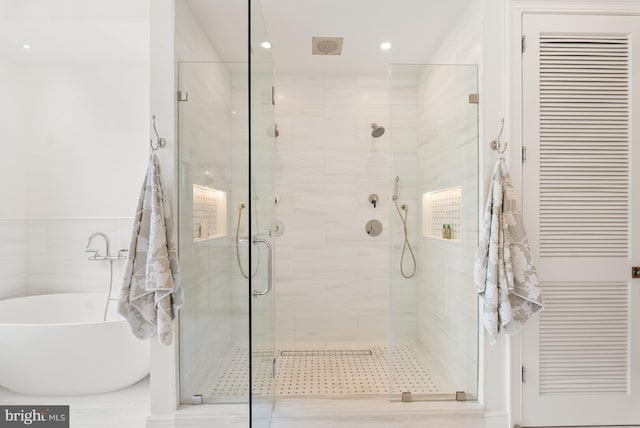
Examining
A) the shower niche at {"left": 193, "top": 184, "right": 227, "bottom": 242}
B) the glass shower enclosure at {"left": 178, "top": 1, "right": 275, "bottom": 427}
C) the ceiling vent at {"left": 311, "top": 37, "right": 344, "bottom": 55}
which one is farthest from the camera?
the ceiling vent at {"left": 311, "top": 37, "right": 344, "bottom": 55}

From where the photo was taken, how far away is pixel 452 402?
2.14 m

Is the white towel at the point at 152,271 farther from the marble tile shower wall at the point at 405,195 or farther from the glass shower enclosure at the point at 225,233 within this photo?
the marble tile shower wall at the point at 405,195

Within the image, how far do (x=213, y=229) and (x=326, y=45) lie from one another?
6.11 ft

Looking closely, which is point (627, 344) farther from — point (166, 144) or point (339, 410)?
point (166, 144)

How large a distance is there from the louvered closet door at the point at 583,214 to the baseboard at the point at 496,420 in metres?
0.13

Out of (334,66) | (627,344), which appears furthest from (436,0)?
(627,344)

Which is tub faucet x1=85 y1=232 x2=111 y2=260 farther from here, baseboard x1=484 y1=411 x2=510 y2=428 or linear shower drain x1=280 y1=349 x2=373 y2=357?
baseboard x1=484 y1=411 x2=510 y2=428

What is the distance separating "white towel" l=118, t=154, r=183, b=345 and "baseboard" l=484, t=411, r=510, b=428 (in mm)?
1779

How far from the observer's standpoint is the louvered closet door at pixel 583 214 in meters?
2.06

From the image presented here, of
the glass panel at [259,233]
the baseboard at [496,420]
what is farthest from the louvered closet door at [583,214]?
the glass panel at [259,233]

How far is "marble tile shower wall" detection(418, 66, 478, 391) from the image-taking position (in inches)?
86.8

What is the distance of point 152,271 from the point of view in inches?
72.1

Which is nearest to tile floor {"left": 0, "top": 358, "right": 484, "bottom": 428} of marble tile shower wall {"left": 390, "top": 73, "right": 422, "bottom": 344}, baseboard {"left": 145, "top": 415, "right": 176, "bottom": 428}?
baseboard {"left": 145, "top": 415, "right": 176, "bottom": 428}

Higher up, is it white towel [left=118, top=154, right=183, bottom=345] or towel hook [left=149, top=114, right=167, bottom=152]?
towel hook [left=149, top=114, right=167, bottom=152]
